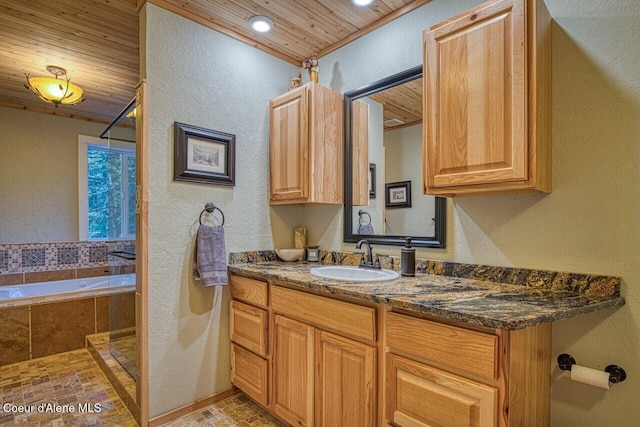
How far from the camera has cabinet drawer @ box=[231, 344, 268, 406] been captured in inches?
75.3

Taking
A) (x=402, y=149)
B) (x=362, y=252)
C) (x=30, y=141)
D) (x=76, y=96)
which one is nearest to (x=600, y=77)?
(x=402, y=149)

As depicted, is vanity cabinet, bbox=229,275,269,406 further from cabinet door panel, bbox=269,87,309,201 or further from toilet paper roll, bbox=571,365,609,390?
toilet paper roll, bbox=571,365,609,390

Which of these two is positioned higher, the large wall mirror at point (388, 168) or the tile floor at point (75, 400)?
the large wall mirror at point (388, 168)

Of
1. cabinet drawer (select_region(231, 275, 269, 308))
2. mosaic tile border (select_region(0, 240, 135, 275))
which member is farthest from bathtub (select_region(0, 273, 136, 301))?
cabinet drawer (select_region(231, 275, 269, 308))

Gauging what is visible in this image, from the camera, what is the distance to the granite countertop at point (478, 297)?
3.28 feet

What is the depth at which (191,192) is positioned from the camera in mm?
2039

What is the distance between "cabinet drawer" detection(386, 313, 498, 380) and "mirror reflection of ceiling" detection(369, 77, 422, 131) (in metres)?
1.15

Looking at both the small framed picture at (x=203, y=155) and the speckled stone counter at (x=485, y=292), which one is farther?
the small framed picture at (x=203, y=155)

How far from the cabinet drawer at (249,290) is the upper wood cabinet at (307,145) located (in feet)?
1.98

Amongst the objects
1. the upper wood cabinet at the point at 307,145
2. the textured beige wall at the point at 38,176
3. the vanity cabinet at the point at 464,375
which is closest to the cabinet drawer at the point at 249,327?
the upper wood cabinet at the point at 307,145

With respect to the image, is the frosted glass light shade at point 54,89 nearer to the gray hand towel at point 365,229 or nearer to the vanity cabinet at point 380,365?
the vanity cabinet at point 380,365

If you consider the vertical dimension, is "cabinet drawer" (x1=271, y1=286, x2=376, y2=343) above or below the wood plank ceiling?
below

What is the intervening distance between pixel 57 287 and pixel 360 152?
3.55 metres

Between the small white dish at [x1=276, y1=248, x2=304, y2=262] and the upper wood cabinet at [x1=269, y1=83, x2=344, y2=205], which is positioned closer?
the upper wood cabinet at [x1=269, y1=83, x2=344, y2=205]
